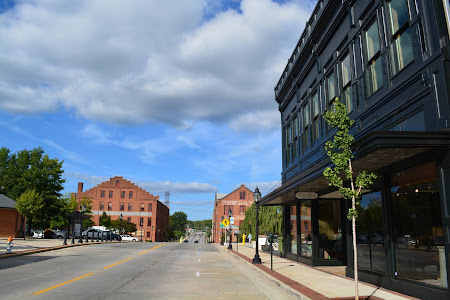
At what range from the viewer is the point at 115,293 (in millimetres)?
9555

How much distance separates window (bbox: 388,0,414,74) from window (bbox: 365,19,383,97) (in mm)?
945

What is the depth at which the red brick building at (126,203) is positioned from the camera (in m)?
87.6

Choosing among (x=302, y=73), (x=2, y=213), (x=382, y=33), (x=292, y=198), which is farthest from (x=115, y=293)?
(x=2, y=213)

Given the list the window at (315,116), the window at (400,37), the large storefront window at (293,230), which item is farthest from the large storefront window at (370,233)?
the large storefront window at (293,230)

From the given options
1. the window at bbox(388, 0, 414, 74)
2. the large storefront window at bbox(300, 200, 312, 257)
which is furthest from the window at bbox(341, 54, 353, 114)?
the large storefront window at bbox(300, 200, 312, 257)

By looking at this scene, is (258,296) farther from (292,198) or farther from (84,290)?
(292,198)

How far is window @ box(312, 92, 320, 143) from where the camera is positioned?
692 inches

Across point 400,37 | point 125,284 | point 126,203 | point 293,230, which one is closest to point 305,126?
point 293,230

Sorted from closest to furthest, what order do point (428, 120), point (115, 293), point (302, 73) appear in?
1. point (428, 120)
2. point (115, 293)
3. point (302, 73)

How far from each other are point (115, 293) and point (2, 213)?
4535 centimetres

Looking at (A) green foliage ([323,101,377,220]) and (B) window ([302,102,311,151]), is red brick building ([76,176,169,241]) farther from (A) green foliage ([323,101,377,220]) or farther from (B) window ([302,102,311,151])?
(A) green foliage ([323,101,377,220])

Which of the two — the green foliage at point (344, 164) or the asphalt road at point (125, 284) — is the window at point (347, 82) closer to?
the green foliage at point (344, 164)

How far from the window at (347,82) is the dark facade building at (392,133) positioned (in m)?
0.04

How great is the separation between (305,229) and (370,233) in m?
7.38
